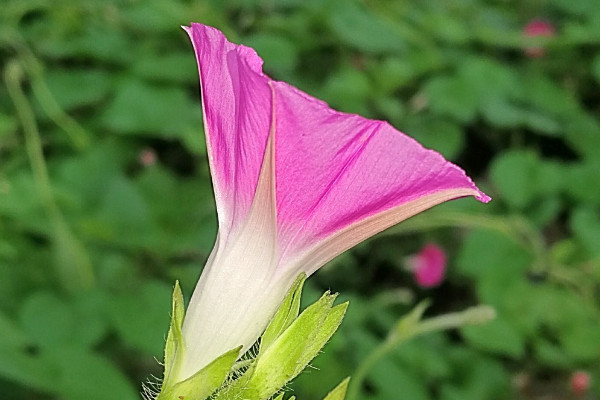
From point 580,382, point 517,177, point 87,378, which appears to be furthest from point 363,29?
point 87,378

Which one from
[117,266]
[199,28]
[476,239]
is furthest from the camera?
[476,239]

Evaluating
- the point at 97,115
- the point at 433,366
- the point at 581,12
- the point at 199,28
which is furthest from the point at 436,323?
the point at 581,12

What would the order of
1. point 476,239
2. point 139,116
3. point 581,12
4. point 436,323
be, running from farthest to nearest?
1. point 581,12
2. point 476,239
3. point 139,116
4. point 436,323

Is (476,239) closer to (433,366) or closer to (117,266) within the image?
(433,366)

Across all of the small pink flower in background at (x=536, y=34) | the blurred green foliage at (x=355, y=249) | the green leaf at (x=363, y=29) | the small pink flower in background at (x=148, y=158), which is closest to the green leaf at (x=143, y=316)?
the blurred green foliage at (x=355, y=249)

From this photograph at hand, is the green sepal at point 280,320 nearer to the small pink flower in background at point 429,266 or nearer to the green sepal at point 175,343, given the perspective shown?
the green sepal at point 175,343

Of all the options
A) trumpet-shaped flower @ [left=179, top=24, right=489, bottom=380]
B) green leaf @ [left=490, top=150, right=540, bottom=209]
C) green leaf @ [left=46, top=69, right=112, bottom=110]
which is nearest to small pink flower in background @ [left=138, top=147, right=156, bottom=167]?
green leaf @ [left=46, top=69, right=112, bottom=110]

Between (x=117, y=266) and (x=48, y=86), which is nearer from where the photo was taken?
(x=117, y=266)
